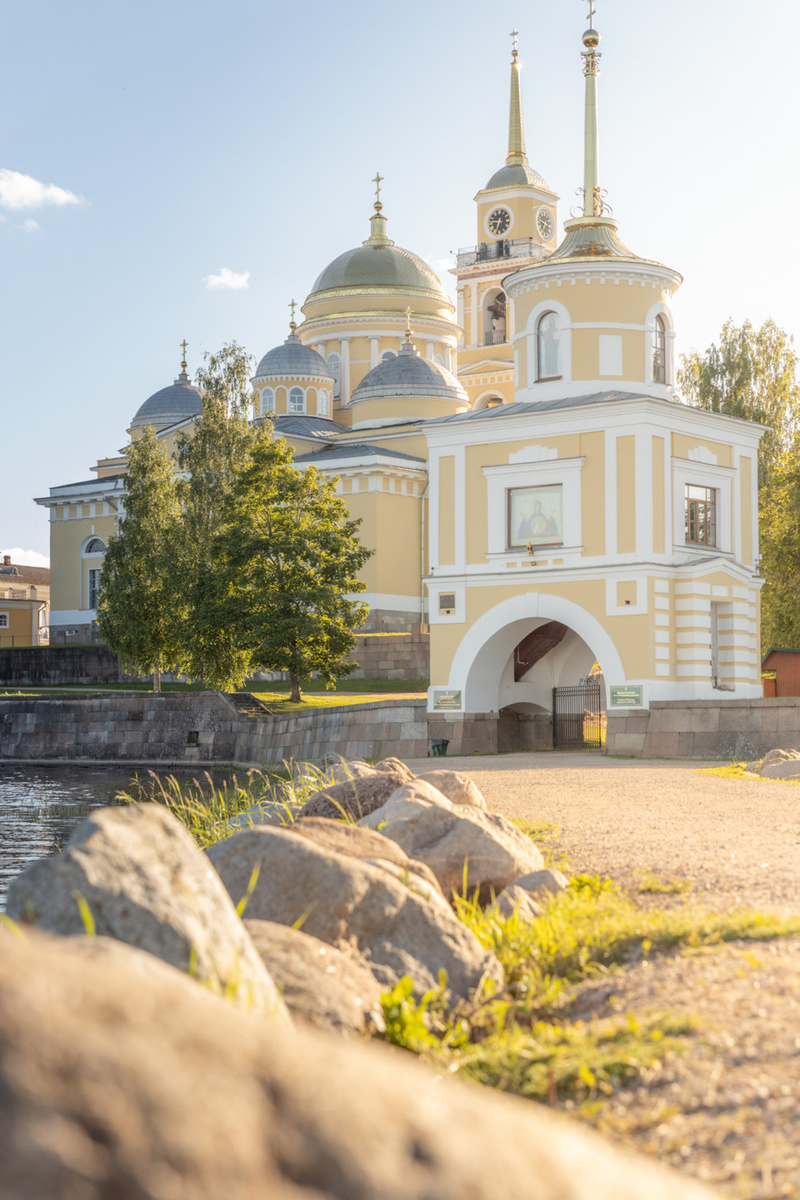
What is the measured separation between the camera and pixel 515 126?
2788 inches

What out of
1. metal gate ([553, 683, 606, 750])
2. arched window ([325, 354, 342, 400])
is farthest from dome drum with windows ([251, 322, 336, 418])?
metal gate ([553, 683, 606, 750])

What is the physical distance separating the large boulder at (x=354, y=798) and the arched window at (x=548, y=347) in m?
19.5

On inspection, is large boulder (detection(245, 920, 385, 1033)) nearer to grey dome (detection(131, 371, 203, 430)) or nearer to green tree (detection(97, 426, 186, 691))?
green tree (detection(97, 426, 186, 691))

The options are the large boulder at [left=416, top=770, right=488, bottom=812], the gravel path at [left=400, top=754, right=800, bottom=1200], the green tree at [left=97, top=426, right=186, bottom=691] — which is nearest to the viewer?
the gravel path at [left=400, top=754, right=800, bottom=1200]

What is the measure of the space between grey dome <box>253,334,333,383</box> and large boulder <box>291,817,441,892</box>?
2201 inches

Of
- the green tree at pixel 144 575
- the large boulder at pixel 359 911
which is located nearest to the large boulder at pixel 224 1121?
the large boulder at pixel 359 911

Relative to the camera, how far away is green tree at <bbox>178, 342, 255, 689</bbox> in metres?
38.1

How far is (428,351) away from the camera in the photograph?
65.5 meters

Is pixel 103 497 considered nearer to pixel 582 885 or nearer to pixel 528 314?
pixel 528 314

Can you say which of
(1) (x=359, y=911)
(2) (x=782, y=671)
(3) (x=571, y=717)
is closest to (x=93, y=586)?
(3) (x=571, y=717)

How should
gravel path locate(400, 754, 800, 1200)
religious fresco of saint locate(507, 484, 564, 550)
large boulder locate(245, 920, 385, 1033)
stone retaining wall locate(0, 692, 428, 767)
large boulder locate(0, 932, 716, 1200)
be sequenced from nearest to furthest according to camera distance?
1. large boulder locate(0, 932, 716, 1200)
2. gravel path locate(400, 754, 800, 1200)
3. large boulder locate(245, 920, 385, 1033)
4. religious fresco of saint locate(507, 484, 564, 550)
5. stone retaining wall locate(0, 692, 428, 767)

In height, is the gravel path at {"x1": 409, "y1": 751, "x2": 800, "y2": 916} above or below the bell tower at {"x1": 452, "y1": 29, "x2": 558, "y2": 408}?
below

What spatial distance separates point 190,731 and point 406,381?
2525 centimetres

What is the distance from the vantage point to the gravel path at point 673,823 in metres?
8.52
